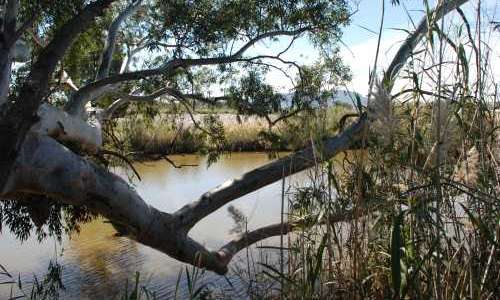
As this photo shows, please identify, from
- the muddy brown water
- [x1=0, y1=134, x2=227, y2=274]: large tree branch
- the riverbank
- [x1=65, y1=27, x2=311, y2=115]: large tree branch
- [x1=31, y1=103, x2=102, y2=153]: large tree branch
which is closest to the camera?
[x1=0, y1=134, x2=227, y2=274]: large tree branch

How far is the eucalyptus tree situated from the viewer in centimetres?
304

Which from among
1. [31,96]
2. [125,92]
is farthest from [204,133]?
[31,96]

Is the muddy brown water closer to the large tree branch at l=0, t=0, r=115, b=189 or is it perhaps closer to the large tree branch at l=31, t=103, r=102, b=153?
the large tree branch at l=31, t=103, r=102, b=153

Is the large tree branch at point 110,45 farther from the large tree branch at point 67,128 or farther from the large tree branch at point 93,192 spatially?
the large tree branch at point 93,192

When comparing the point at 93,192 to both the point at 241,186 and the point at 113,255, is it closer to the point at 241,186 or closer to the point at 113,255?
the point at 241,186

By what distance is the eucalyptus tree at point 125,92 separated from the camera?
304 centimetres

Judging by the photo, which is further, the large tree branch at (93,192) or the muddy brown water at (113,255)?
the muddy brown water at (113,255)

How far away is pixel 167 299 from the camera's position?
15.6 ft

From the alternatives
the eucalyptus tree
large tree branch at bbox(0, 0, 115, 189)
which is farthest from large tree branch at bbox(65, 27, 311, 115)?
large tree branch at bbox(0, 0, 115, 189)

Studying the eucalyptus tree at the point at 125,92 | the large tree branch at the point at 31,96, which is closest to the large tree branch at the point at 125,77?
the eucalyptus tree at the point at 125,92

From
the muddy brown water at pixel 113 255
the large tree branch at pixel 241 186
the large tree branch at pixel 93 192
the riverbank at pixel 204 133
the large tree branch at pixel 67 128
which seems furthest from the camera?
the muddy brown water at pixel 113 255

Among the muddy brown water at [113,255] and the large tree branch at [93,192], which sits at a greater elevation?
the large tree branch at [93,192]

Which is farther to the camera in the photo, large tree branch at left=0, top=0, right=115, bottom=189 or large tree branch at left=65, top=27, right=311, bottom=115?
large tree branch at left=65, top=27, right=311, bottom=115

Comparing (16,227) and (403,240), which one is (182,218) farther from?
(403,240)
